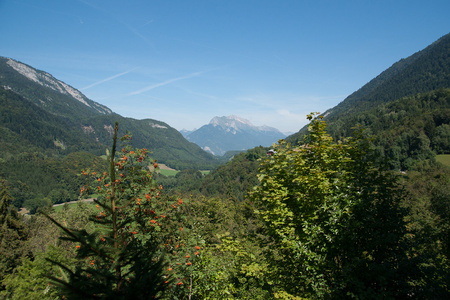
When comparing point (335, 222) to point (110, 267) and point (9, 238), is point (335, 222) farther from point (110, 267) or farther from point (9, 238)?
point (9, 238)

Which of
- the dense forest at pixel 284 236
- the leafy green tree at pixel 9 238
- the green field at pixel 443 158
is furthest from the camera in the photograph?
the green field at pixel 443 158

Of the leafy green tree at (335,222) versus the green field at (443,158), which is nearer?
the leafy green tree at (335,222)

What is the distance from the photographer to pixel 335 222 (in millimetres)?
5621

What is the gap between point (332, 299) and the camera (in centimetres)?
519

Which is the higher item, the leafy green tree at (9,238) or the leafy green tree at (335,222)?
the leafy green tree at (335,222)

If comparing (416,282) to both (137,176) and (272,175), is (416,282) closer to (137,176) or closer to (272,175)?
(272,175)

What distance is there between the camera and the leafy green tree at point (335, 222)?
16.4ft

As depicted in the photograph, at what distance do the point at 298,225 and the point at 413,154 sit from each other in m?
99.8

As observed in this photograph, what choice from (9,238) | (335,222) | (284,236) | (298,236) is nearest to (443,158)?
(335,222)

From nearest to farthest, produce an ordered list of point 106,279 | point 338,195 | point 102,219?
point 106,279 < point 102,219 < point 338,195

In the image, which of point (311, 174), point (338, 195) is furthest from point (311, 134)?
point (338, 195)

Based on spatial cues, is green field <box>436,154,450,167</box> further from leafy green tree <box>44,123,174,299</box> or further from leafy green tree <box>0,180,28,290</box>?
leafy green tree <box>0,180,28,290</box>

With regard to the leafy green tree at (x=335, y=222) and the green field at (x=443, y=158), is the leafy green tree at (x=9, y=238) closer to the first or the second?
the leafy green tree at (x=335, y=222)

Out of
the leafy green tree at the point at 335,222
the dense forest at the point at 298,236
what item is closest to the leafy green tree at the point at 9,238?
the dense forest at the point at 298,236
